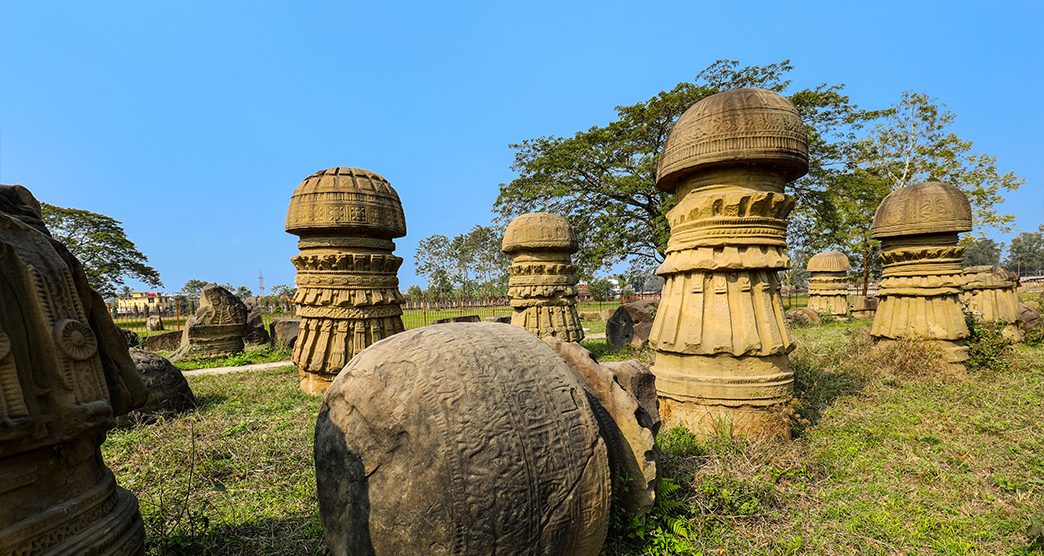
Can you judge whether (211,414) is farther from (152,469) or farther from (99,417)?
(99,417)

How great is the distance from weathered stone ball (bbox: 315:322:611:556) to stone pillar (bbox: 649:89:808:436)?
6.72 feet

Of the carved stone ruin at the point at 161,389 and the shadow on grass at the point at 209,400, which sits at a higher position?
the carved stone ruin at the point at 161,389

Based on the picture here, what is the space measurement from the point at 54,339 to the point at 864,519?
3.74m

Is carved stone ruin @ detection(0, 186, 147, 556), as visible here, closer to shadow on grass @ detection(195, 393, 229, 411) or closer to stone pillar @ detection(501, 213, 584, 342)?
shadow on grass @ detection(195, 393, 229, 411)

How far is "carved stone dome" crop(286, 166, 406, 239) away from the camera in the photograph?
5.22 m

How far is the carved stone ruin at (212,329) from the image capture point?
29.8ft

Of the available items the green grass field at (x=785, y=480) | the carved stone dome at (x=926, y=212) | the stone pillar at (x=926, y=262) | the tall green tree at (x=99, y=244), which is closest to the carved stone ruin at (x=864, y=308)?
the stone pillar at (x=926, y=262)

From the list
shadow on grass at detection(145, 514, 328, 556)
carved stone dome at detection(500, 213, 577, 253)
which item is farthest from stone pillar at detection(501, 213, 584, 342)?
shadow on grass at detection(145, 514, 328, 556)

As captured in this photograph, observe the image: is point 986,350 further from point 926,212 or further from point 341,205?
point 341,205

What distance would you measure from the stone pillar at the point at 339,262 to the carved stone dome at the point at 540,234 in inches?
86.7

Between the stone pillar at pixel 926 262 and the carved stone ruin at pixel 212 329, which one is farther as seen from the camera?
the carved stone ruin at pixel 212 329

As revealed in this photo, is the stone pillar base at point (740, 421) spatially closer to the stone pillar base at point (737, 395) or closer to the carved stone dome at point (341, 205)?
the stone pillar base at point (737, 395)

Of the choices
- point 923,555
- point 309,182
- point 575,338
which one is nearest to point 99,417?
point 923,555

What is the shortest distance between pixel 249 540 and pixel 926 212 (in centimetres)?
767
